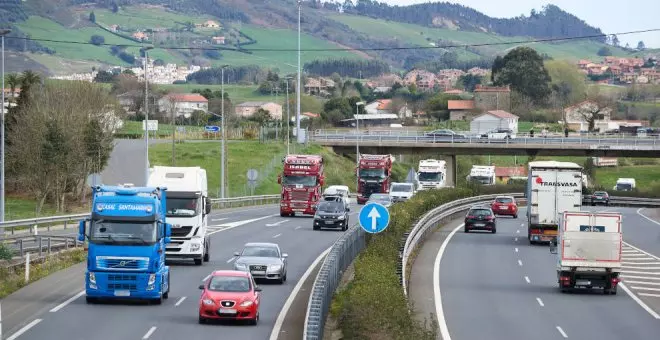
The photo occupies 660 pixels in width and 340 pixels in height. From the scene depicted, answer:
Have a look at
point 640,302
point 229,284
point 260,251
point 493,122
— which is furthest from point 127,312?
point 493,122

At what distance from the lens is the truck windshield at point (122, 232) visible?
29516 mm

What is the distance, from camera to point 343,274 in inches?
1328

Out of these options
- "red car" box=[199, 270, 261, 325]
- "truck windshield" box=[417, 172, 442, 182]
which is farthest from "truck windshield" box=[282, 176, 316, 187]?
"red car" box=[199, 270, 261, 325]

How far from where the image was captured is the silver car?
35.0 metres

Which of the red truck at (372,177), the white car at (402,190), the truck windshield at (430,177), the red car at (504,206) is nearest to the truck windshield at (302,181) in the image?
the white car at (402,190)

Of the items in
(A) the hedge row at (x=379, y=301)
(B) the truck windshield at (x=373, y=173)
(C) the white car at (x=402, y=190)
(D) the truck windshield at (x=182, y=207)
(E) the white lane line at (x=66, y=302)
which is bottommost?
(C) the white car at (x=402, y=190)

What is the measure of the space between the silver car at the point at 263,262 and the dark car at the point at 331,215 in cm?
2227

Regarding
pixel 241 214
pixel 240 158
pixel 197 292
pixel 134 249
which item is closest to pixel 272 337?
pixel 134 249

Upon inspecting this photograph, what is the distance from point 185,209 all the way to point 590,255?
42.3ft

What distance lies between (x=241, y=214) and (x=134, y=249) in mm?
42884

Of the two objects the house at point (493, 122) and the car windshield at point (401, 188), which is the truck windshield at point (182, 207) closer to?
the car windshield at point (401, 188)

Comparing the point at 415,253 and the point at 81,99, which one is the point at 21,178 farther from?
the point at 415,253

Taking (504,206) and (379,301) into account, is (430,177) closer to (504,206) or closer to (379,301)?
(504,206)

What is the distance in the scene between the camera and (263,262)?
35125mm
